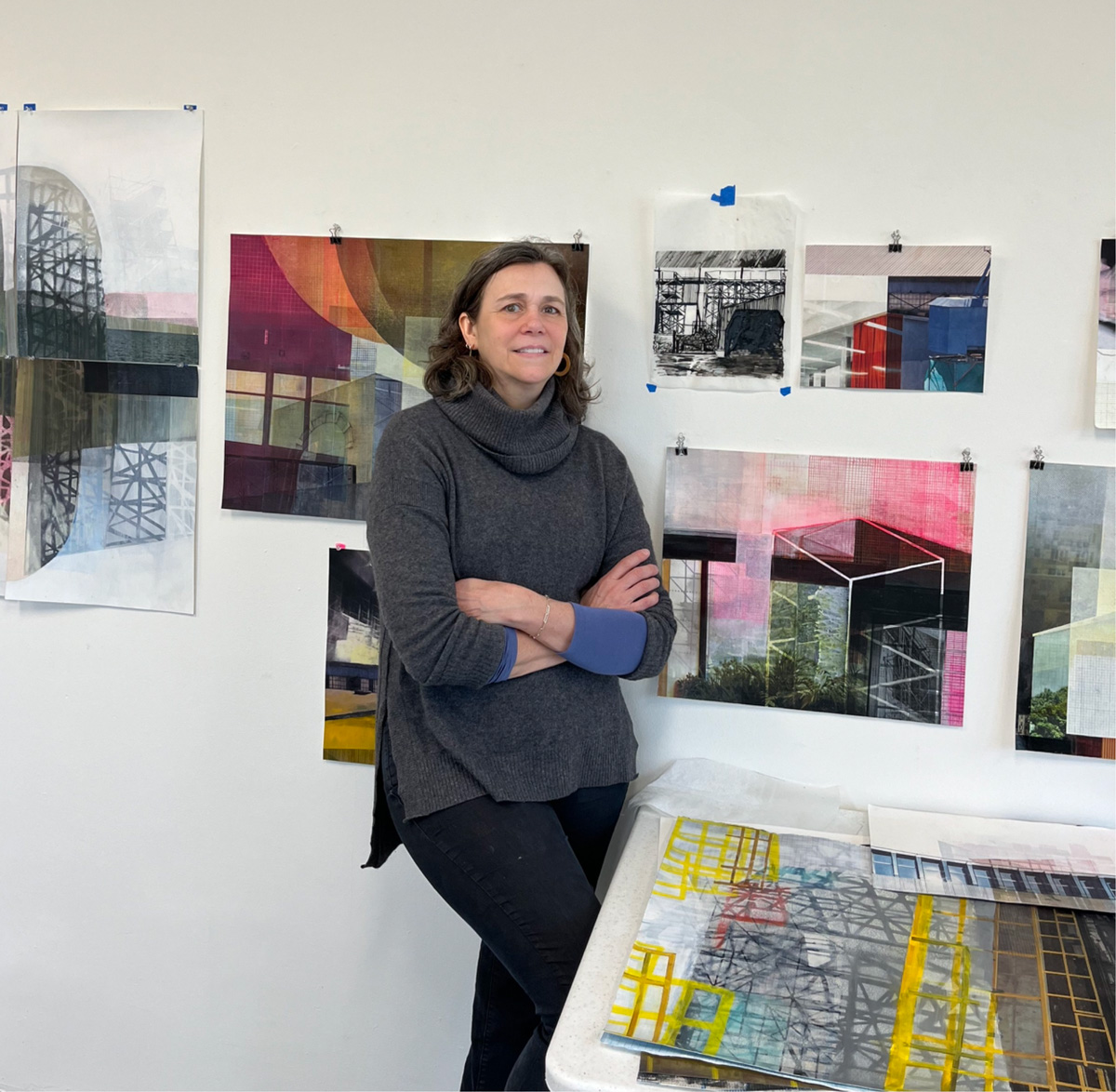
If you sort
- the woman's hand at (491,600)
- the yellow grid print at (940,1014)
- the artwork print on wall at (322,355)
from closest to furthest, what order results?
1. the yellow grid print at (940,1014)
2. the woman's hand at (491,600)
3. the artwork print on wall at (322,355)

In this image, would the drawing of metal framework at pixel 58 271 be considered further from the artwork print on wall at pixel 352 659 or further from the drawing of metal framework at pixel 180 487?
the artwork print on wall at pixel 352 659

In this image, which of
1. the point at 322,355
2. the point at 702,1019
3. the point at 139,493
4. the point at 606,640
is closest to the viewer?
the point at 702,1019

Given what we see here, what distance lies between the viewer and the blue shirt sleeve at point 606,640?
142cm

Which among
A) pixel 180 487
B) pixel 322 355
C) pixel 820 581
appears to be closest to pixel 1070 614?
pixel 820 581

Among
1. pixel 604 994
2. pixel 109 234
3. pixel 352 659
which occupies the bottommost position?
pixel 604 994

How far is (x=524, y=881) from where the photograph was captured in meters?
1.31

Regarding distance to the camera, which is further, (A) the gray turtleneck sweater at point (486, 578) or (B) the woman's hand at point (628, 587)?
(B) the woman's hand at point (628, 587)

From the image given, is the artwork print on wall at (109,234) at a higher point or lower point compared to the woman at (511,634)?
higher

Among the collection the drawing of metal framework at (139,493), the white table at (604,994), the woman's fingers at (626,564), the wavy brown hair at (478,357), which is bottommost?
the white table at (604,994)

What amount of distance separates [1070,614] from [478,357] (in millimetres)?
1005

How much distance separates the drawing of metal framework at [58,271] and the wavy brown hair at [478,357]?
2.38 ft

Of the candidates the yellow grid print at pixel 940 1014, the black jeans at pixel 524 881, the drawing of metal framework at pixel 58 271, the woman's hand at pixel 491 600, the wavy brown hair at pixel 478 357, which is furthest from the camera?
the drawing of metal framework at pixel 58 271

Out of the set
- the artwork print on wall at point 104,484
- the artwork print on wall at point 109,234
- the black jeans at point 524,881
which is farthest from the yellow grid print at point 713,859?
the artwork print on wall at point 109,234

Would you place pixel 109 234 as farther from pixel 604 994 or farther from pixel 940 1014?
pixel 940 1014
